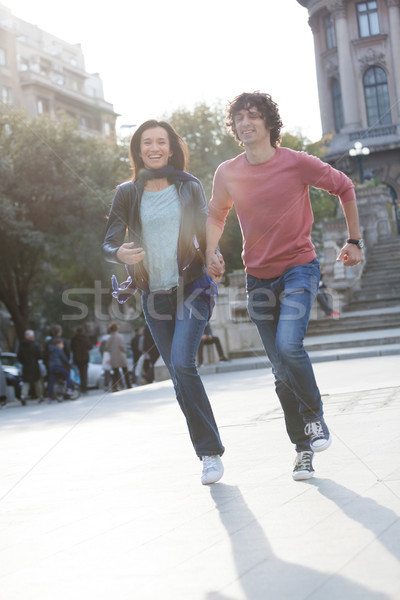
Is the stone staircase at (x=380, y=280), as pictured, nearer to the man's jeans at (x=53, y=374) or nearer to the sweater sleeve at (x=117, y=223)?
the man's jeans at (x=53, y=374)

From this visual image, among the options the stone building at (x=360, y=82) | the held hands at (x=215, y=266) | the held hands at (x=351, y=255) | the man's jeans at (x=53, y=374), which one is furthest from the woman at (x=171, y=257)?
the stone building at (x=360, y=82)

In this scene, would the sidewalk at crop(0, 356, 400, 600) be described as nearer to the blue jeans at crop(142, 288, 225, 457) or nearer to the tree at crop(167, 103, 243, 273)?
the blue jeans at crop(142, 288, 225, 457)

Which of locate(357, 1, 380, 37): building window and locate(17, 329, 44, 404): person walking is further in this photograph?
locate(357, 1, 380, 37): building window

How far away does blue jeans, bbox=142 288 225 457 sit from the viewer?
4.55m

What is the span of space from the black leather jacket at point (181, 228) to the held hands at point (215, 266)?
11cm

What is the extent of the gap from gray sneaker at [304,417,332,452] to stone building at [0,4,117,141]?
56091 millimetres

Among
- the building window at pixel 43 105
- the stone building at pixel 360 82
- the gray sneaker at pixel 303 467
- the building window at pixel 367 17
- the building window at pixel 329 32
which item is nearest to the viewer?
the gray sneaker at pixel 303 467

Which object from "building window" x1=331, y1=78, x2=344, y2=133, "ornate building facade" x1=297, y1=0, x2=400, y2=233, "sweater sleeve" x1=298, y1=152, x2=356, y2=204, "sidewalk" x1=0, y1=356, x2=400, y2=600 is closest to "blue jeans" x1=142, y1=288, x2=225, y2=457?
"sidewalk" x1=0, y1=356, x2=400, y2=600

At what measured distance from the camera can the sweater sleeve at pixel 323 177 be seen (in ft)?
14.7

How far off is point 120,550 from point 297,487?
1.14m

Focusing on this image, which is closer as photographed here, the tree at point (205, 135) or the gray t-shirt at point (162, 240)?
the gray t-shirt at point (162, 240)

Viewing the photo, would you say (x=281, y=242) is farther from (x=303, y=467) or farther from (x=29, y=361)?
(x=29, y=361)

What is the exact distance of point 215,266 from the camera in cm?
451

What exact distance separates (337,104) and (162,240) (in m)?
51.8
